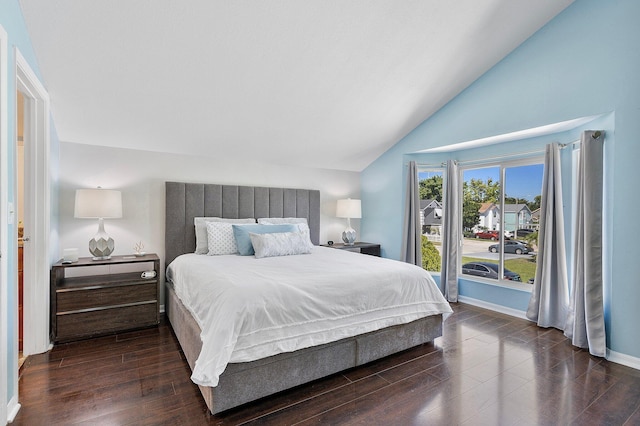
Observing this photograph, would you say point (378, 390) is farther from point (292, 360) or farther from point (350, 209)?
point (350, 209)

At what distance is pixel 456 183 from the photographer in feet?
14.7

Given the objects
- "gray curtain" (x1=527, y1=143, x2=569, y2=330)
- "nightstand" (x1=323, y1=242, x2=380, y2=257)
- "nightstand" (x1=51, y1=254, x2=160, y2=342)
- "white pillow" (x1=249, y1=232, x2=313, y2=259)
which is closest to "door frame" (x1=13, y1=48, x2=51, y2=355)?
"nightstand" (x1=51, y1=254, x2=160, y2=342)

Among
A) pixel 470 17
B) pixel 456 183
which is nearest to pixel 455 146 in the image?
pixel 456 183

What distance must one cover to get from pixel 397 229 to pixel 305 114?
7.43 feet

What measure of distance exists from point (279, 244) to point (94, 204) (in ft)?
6.09

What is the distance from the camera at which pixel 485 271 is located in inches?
172

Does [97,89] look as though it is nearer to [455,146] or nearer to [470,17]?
[470,17]

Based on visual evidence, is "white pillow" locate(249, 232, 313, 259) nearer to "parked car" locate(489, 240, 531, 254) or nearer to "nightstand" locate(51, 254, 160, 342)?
"nightstand" locate(51, 254, 160, 342)

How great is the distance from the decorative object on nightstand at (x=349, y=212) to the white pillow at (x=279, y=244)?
131 centimetres

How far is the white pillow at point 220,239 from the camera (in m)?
3.56

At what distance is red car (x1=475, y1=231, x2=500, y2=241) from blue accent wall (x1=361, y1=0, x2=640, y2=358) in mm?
726

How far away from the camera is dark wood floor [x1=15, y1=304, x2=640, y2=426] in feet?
6.26

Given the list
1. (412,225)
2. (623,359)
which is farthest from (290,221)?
(623,359)

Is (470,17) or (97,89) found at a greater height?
(470,17)
